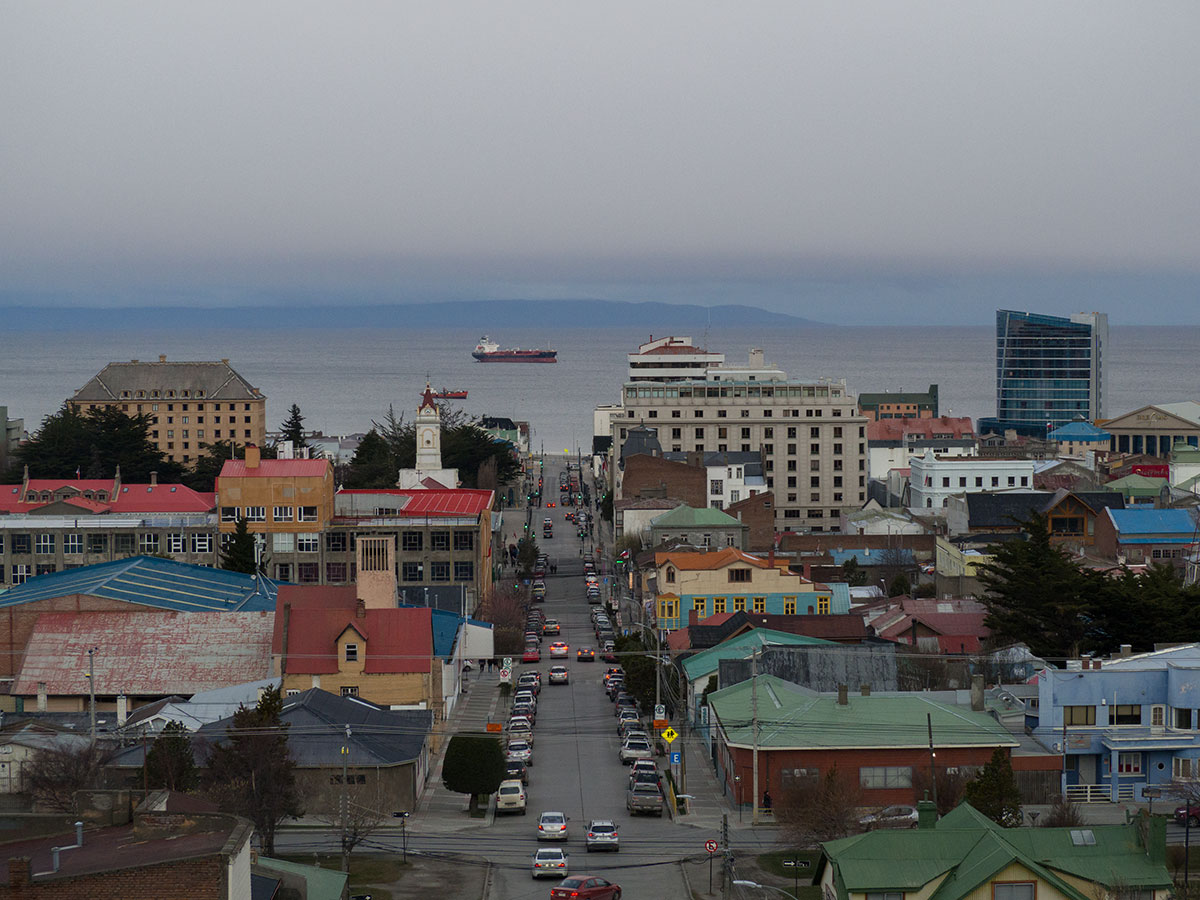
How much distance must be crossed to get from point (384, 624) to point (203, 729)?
10267mm

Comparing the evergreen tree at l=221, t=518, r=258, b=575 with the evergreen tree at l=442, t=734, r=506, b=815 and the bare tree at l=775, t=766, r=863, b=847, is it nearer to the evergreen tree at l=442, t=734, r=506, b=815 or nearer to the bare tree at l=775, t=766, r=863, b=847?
the evergreen tree at l=442, t=734, r=506, b=815

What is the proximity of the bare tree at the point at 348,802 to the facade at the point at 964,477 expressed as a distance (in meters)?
70.1

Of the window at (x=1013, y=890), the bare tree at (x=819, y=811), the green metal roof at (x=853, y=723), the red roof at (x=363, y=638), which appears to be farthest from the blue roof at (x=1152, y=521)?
the window at (x=1013, y=890)

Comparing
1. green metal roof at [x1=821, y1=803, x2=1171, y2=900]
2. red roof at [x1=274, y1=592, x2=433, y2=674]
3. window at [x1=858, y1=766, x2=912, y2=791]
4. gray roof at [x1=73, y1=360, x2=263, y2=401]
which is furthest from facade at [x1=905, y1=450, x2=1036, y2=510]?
green metal roof at [x1=821, y1=803, x2=1171, y2=900]

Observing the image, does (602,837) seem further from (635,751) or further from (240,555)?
(240,555)

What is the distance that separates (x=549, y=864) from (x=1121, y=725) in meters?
16.7

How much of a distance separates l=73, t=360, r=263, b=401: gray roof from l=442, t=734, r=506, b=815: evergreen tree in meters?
109

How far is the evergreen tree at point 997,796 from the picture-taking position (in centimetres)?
3825

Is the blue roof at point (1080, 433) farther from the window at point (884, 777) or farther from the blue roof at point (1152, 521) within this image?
the window at point (884, 777)

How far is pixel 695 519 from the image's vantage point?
9088cm

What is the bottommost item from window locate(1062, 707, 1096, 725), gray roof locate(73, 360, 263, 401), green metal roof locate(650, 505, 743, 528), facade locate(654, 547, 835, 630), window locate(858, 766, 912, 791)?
window locate(858, 766, 912, 791)

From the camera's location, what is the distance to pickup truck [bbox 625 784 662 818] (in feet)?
148

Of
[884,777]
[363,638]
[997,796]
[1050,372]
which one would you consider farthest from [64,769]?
[1050,372]

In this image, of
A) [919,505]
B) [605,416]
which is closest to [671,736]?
[919,505]
